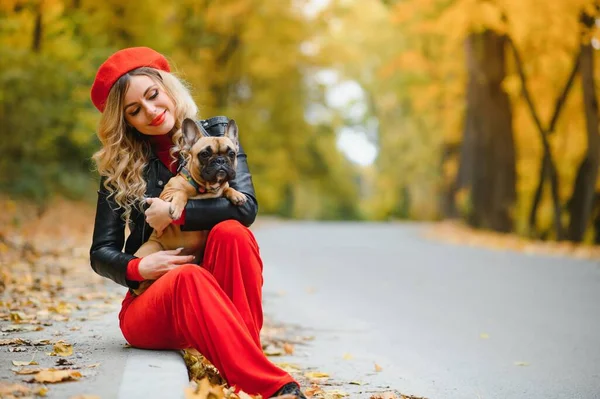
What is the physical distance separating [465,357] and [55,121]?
40.9 ft

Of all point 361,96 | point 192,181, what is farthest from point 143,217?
point 361,96

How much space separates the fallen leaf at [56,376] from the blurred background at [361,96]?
4.91 m

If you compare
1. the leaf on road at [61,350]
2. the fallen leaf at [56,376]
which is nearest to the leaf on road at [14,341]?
the leaf on road at [61,350]

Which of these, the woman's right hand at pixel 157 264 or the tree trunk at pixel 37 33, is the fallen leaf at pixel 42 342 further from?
the tree trunk at pixel 37 33

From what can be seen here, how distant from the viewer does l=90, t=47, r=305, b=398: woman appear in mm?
3938

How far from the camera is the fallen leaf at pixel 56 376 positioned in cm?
359

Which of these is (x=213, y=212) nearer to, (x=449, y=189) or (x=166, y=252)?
(x=166, y=252)

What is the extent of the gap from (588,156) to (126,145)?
1333 cm

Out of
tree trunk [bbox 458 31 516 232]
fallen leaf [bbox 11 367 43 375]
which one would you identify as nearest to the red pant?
fallen leaf [bbox 11 367 43 375]

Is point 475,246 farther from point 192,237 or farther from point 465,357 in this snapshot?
point 192,237

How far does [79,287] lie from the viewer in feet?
27.0

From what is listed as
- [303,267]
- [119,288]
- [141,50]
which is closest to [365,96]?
[303,267]

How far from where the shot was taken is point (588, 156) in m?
16.2

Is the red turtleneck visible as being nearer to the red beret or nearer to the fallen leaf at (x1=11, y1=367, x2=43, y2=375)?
the red beret
